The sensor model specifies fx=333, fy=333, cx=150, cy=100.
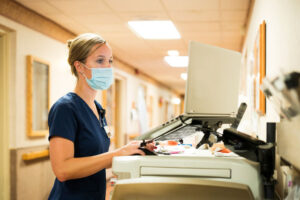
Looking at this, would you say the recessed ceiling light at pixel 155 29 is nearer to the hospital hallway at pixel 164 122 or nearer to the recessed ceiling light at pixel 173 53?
the hospital hallway at pixel 164 122

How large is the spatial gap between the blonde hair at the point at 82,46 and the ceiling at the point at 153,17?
2.22 meters

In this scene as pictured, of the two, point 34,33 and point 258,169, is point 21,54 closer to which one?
point 34,33

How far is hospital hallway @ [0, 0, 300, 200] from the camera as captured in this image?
103 centimetres

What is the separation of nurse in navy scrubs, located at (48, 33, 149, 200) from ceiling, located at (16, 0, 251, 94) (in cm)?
223

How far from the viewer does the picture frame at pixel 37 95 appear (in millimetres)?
3873

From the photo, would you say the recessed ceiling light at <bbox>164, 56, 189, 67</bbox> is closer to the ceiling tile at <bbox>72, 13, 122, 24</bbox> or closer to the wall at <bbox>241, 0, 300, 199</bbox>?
the ceiling tile at <bbox>72, 13, 122, 24</bbox>

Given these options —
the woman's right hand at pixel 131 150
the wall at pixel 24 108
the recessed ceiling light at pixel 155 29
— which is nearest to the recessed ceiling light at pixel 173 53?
the recessed ceiling light at pixel 155 29

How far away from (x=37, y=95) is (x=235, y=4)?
2.60m

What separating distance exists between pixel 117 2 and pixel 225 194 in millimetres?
3123

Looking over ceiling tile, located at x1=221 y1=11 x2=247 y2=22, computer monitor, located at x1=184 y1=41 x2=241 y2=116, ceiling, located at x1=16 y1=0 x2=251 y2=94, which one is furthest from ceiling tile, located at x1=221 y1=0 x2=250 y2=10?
computer monitor, located at x1=184 y1=41 x2=241 y2=116

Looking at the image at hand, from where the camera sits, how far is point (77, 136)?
59.2 inches

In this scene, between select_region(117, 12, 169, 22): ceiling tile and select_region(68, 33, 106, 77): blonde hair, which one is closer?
select_region(68, 33, 106, 77): blonde hair

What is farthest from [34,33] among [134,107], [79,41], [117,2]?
[134,107]

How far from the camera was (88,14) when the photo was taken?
13.7ft
